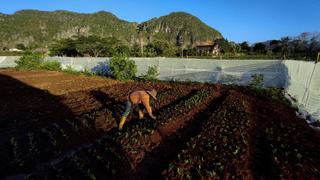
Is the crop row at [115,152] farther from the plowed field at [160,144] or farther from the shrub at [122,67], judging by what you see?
the shrub at [122,67]

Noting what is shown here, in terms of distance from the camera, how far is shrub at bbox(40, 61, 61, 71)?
28.1 m

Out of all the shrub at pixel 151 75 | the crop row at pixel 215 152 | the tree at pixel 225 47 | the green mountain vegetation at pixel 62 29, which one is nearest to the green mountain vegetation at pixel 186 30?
the green mountain vegetation at pixel 62 29

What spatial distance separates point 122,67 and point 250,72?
8005mm

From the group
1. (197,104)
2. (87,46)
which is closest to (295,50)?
(87,46)

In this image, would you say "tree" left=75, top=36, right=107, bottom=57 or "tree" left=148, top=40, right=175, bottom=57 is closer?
"tree" left=148, top=40, right=175, bottom=57

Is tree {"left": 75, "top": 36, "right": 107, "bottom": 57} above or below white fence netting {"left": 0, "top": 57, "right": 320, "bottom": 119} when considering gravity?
below

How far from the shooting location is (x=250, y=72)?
683 inches

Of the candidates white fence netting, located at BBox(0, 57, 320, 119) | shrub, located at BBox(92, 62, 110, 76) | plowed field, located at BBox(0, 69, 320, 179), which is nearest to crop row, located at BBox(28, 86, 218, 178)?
plowed field, located at BBox(0, 69, 320, 179)

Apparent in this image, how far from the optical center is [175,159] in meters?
5.54

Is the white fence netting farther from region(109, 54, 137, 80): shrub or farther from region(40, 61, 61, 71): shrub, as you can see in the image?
region(40, 61, 61, 71): shrub

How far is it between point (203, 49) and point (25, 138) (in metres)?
79.6

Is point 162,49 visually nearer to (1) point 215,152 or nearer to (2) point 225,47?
(2) point 225,47

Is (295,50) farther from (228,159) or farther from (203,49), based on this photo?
(228,159)

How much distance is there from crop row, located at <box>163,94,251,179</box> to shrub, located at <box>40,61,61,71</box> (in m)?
22.5
